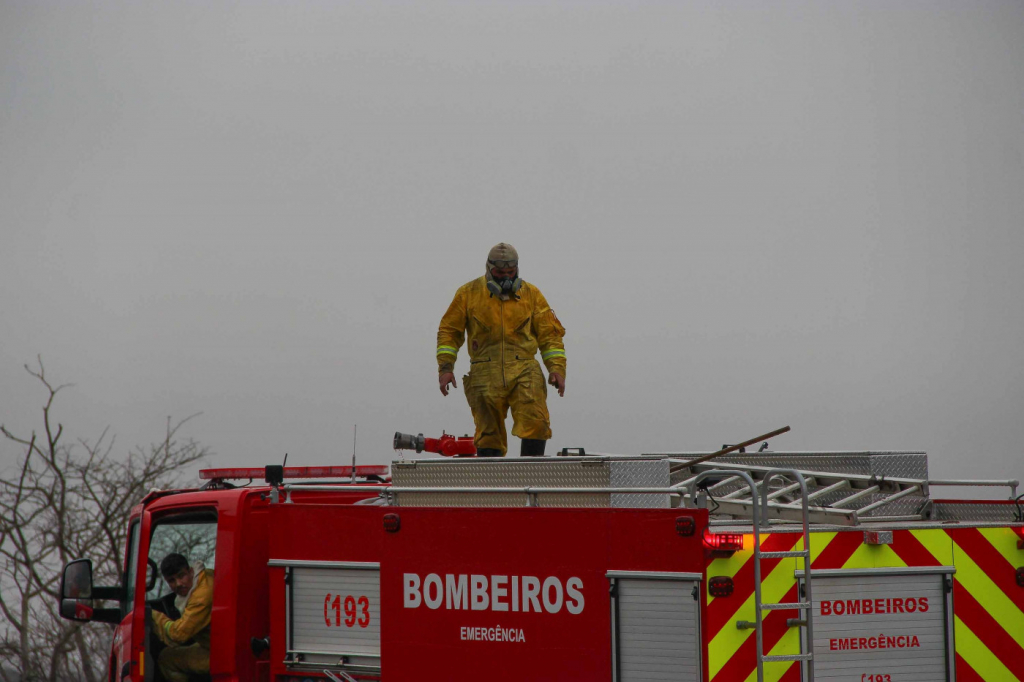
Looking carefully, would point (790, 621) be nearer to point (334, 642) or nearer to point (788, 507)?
point (788, 507)

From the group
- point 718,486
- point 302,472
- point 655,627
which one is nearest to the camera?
point 655,627

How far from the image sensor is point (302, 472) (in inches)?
313

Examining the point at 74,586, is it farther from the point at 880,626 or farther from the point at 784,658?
the point at 880,626

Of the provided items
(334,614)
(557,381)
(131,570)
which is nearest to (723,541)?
(334,614)

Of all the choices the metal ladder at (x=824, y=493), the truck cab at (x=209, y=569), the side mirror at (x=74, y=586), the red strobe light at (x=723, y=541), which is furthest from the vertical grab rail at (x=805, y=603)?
the side mirror at (x=74, y=586)

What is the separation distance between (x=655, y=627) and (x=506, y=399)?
306cm

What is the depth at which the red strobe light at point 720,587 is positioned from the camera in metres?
5.22

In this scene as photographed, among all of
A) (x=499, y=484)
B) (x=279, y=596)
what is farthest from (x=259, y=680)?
(x=499, y=484)

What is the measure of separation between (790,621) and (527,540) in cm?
→ 135

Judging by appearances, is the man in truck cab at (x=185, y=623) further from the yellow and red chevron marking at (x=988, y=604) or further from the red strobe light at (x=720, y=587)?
→ the yellow and red chevron marking at (x=988, y=604)

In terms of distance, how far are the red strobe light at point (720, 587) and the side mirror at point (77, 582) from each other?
3959 mm

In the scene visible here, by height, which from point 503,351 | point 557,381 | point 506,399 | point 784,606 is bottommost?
point 784,606

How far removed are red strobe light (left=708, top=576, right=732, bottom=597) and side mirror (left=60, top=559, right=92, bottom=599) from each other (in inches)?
156

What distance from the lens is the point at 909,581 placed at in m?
5.66
